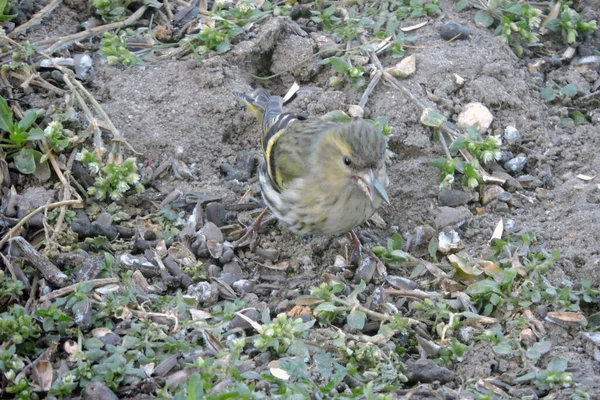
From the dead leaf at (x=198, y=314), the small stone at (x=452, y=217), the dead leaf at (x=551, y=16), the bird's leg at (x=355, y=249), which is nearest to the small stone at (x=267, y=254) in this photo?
the bird's leg at (x=355, y=249)

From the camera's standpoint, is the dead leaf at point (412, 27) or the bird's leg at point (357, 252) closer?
the bird's leg at point (357, 252)

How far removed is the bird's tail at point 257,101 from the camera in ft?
17.2

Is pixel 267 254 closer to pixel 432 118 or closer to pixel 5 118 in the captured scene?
pixel 432 118

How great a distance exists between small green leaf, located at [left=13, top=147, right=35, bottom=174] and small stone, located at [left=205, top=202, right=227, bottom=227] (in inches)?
40.3

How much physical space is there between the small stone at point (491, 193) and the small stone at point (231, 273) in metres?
1.53

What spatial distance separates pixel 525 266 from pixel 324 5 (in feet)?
8.79

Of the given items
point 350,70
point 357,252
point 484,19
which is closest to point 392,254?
point 357,252

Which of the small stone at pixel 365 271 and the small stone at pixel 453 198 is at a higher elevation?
the small stone at pixel 453 198

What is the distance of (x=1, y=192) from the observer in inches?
190

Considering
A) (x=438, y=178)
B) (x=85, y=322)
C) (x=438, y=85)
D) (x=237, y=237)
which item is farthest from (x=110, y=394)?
(x=438, y=85)

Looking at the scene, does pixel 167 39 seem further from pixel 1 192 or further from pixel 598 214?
pixel 598 214

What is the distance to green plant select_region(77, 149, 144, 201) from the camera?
4.86 meters

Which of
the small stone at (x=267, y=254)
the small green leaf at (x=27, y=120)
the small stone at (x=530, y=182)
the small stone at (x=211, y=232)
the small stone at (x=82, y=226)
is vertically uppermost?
the small green leaf at (x=27, y=120)

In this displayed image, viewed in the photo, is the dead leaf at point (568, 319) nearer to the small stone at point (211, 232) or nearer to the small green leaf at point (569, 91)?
the small stone at point (211, 232)
